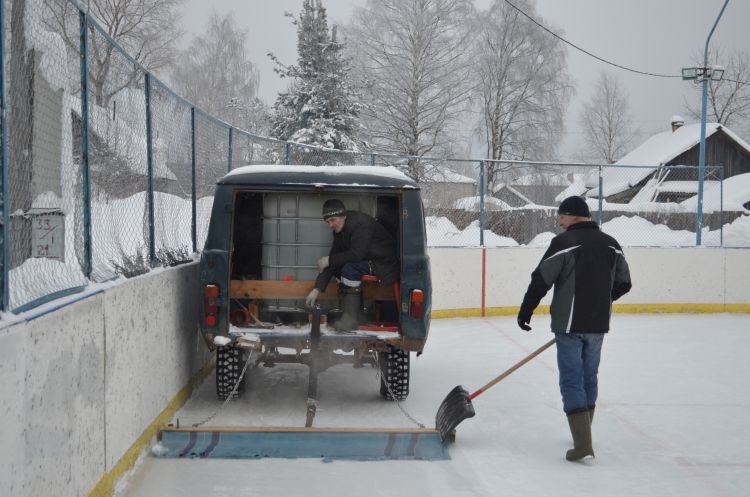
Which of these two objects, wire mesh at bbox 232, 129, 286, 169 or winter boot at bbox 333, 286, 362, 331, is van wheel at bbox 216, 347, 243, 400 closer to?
winter boot at bbox 333, 286, 362, 331

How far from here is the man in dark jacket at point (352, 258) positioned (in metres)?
6.02

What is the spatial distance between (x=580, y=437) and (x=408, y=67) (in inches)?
1057

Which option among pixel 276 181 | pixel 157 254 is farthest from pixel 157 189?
pixel 276 181

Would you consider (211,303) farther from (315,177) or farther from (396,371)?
(396,371)

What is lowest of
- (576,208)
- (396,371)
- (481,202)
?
(396,371)

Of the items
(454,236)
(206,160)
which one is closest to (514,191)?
(454,236)

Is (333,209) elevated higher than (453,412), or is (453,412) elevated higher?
(333,209)

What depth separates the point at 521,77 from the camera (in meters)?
33.9

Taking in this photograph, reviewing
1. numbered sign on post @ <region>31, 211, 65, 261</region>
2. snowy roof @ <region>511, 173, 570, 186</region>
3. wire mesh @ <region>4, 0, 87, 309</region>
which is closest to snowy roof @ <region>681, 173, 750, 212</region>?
snowy roof @ <region>511, 173, 570, 186</region>

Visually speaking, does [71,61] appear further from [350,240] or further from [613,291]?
[613,291]

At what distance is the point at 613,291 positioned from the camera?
545 centimetres

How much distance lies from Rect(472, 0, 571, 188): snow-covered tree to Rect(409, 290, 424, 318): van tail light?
28.4m

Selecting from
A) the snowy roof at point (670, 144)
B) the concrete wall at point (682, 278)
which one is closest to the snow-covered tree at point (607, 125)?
the snowy roof at point (670, 144)

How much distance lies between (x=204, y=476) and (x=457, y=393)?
1785 mm
